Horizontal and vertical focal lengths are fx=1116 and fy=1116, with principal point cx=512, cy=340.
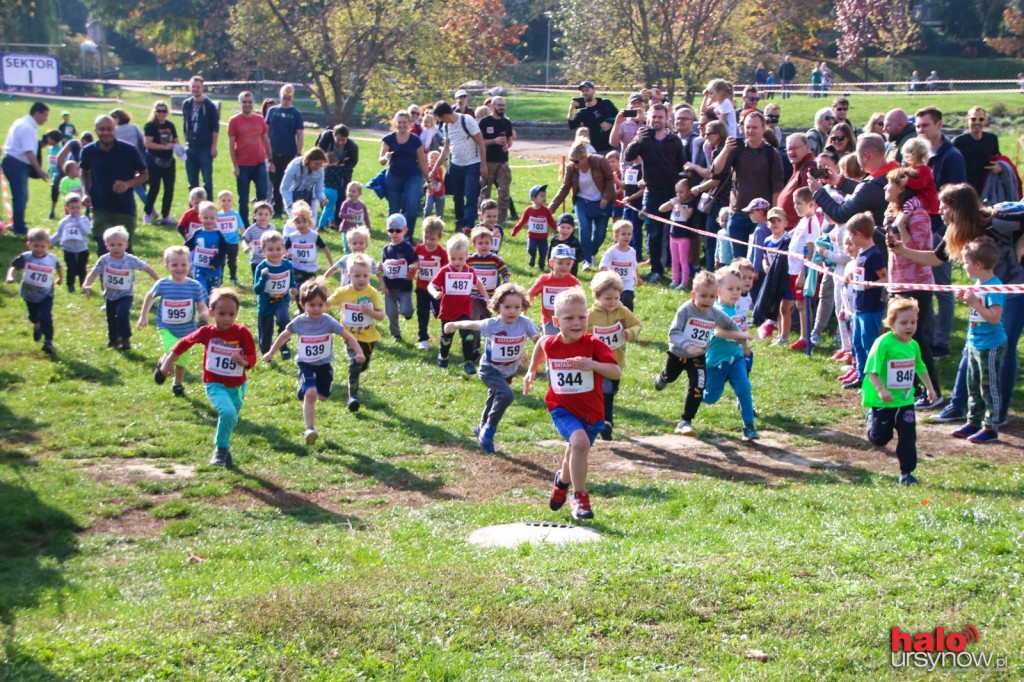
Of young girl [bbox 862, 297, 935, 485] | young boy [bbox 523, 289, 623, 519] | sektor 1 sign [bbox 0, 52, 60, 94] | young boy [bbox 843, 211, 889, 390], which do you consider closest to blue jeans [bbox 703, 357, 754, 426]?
young boy [bbox 843, 211, 889, 390]

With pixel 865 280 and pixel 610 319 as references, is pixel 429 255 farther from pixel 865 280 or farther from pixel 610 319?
pixel 865 280

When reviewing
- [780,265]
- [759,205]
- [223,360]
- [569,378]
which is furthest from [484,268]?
[569,378]

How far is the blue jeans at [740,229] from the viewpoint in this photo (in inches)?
627

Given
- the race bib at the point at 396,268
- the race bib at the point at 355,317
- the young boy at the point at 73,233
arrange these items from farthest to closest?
the young boy at the point at 73,233
the race bib at the point at 396,268
the race bib at the point at 355,317

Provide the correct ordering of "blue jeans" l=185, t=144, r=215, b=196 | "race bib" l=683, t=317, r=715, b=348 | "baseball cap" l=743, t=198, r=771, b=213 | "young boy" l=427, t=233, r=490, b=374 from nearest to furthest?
"race bib" l=683, t=317, r=715, b=348 → "young boy" l=427, t=233, r=490, b=374 → "baseball cap" l=743, t=198, r=771, b=213 → "blue jeans" l=185, t=144, r=215, b=196

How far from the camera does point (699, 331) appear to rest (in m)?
10.8

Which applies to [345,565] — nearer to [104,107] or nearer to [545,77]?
[104,107]

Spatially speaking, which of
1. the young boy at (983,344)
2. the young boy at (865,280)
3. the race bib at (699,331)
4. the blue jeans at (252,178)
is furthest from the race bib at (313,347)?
the blue jeans at (252,178)

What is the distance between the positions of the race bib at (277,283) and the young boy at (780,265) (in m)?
6.09

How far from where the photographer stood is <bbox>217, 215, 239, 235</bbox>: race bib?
15.9 meters

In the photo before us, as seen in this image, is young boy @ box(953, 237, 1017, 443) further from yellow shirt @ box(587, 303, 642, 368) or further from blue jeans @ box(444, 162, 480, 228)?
blue jeans @ box(444, 162, 480, 228)

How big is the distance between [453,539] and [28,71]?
39.4m

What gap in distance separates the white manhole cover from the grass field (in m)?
0.22

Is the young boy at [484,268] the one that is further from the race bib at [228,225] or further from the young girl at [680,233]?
the young girl at [680,233]
